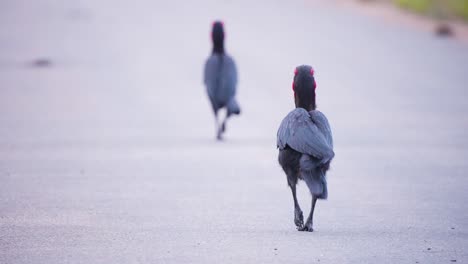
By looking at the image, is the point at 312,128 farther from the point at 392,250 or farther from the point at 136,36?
the point at 136,36

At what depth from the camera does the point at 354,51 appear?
29.5 metres

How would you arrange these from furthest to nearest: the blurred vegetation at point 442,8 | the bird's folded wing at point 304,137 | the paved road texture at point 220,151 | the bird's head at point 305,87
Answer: the blurred vegetation at point 442,8 → the bird's head at point 305,87 → the bird's folded wing at point 304,137 → the paved road texture at point 220,151

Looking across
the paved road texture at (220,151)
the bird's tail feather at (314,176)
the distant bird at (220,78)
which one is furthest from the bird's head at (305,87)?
the distant bird at (220,78)

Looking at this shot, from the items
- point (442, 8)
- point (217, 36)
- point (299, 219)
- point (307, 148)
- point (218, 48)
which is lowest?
point (442, 8)

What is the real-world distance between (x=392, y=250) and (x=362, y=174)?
4.47 meters

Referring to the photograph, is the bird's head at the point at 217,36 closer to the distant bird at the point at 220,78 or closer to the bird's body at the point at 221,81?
Answer: the distant bird at the point at 220,78

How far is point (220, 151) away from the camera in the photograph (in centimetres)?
1467

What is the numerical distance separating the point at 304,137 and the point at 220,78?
23.2ft

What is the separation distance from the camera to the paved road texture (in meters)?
8.49

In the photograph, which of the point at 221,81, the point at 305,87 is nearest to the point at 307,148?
the point at 305,87

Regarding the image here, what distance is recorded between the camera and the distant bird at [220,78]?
15.6m

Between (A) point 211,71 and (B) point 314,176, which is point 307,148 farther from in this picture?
(A) point 211,71

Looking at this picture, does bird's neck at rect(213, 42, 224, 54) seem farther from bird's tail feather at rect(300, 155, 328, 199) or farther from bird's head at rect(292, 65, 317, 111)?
bird's tail feather at rect(300, 155, 328, 199)

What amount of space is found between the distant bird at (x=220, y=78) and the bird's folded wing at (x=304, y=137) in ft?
21.7
